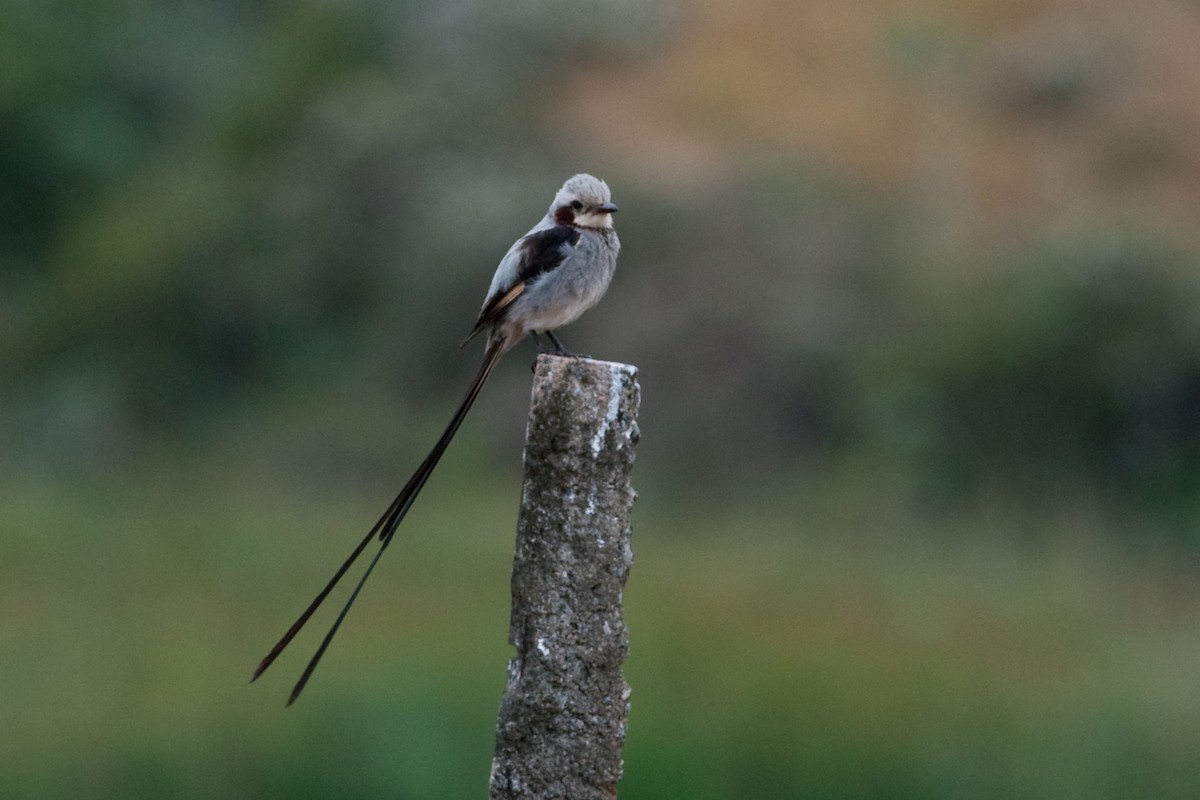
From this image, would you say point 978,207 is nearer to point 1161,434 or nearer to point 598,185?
point 1161,434

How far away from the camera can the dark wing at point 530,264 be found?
15.5 ft

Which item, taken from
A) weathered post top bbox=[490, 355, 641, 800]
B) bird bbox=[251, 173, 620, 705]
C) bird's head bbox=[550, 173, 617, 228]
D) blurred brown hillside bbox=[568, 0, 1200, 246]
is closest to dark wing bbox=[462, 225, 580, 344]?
bird bbox=[251, 173, 620, 705]

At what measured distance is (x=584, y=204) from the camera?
5.02 meters

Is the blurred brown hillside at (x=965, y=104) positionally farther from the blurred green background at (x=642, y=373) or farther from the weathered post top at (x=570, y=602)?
the weathered post top at (x=570, y=602)

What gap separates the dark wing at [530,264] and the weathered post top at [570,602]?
62.5 inches

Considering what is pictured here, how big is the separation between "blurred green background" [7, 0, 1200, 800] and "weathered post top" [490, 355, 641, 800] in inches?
118

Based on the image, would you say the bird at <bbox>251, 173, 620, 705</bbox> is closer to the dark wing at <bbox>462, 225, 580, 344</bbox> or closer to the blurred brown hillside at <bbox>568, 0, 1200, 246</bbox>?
the dark wing at <bbox>462, 225, 580, 344</bbox>

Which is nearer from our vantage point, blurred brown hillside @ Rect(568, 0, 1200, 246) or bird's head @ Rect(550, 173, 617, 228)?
bird's head @ Rect(550, 173, 617, 228)

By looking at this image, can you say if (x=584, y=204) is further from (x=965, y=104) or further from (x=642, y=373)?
(x=965, y=104)

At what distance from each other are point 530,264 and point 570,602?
1812 millimetres

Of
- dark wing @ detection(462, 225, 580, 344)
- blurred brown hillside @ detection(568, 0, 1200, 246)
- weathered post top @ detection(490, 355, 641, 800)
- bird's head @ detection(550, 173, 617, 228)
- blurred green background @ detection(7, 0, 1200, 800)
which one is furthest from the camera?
blurred brown hillside @ detection(568, 0, 1200, 246)

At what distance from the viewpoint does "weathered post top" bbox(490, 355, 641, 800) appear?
3080 mm

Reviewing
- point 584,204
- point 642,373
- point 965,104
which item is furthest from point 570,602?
point 965,104

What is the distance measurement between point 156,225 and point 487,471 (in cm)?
449
